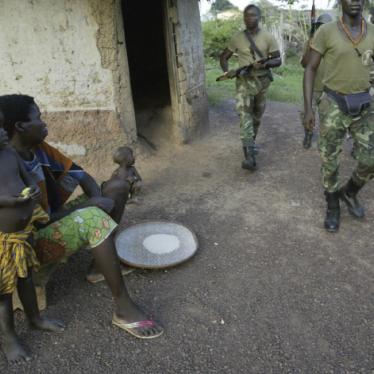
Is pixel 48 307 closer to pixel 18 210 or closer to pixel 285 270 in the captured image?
pixel 18 210

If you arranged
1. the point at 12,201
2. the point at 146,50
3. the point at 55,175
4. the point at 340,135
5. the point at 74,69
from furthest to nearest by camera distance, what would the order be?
the point at 146,50
the point at 74,69
the point at 340,135
the point at 55,175
the point at 12,201

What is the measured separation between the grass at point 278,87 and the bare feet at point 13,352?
636 centimetres

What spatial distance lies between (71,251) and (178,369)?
876 mm

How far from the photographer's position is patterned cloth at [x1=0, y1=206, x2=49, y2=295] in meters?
2.07

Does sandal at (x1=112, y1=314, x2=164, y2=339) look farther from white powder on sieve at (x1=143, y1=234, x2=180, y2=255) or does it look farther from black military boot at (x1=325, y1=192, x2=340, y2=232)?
black military boot at (x1=325, y1=192, x2=340, y2=232)

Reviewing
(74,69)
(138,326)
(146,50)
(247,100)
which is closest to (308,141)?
(247,100)

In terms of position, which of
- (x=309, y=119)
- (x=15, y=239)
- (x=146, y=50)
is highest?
Answer: (x=146, y=50)

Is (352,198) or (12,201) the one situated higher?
(12,201)

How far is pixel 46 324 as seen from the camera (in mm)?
2432

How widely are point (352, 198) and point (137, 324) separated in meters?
2.34

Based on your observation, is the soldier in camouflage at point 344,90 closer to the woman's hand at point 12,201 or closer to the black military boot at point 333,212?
the black military boot at point 333,212

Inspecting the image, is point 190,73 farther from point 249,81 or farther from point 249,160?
point 249,160

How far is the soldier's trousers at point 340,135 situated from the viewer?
327cm

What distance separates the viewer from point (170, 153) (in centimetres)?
555
